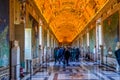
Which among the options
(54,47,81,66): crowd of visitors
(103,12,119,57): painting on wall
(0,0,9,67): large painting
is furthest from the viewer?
(54,47,81,66): crowd of visitors

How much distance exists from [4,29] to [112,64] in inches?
499

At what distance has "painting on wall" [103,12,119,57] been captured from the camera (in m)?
22.4

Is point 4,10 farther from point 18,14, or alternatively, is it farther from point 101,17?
point 101,17

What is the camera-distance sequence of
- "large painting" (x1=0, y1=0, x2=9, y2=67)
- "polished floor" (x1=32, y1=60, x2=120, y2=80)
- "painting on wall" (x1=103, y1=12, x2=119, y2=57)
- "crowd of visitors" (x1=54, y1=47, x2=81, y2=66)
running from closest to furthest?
"large painting" (x1=0, y1=0, x2=9, y2=67), "polished floor" (x1=32, y1=60, x2=120, y2=80), "painting on wall" (x1=103, y1=12, x2=119, y2=57), "crowd of visitors" (x1=54, y1=47, x2=81, y2=66)

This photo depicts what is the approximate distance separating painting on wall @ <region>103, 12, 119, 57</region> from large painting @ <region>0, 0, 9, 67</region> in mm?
10155

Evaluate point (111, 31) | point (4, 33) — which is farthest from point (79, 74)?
point (4, 33)

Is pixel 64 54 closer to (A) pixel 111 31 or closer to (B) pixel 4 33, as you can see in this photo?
(A) pixel 111 31

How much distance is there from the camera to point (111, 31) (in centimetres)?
2447

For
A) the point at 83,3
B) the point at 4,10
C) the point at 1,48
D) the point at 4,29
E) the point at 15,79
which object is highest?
the point at 83,3

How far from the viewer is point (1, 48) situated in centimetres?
1330

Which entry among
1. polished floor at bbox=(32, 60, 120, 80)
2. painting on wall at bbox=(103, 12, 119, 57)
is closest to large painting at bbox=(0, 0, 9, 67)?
polished floor at bbox=(32, 60, 120, 80)

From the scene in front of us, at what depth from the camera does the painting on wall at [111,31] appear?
22.4 m

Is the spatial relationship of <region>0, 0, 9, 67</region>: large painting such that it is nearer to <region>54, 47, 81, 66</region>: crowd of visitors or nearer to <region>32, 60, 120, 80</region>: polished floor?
<region>32, 60, 120, 80</region>: polished floor

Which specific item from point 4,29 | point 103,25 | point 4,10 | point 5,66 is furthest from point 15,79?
point 103,25
